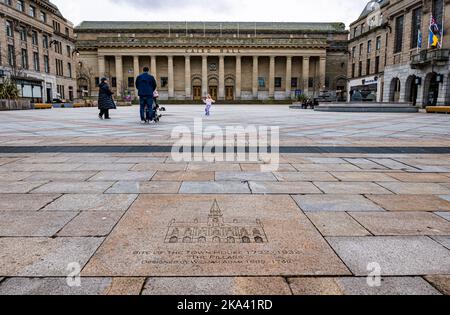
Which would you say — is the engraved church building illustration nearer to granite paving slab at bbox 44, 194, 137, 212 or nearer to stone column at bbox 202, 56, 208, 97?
granite paving slab at bbox 44, 194, 137, 212

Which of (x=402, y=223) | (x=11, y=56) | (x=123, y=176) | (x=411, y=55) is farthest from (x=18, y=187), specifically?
(x=11, y=56)

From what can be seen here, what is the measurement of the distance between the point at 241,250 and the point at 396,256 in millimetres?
1076

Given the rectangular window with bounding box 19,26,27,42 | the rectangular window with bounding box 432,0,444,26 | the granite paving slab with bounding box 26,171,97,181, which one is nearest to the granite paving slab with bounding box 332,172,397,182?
the granite paving slab with bounding box 26,171,97,181

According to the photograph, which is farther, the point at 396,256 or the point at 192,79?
the point at 192,79

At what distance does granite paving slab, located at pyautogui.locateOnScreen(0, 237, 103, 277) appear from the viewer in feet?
7.00

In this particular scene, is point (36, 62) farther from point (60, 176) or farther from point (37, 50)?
point (60, 176)

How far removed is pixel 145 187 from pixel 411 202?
306cm

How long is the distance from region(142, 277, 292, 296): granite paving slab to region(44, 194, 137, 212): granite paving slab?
1.52 m

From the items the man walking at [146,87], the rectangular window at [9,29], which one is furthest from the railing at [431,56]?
the rectangular window at [9,29]

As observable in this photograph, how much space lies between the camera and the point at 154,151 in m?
7.00

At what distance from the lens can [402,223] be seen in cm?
302

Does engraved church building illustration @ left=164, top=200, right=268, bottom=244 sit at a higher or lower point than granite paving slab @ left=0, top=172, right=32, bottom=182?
lower

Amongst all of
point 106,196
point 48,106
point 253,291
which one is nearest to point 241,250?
point 253,291

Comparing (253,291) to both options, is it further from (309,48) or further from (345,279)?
(309,48)
